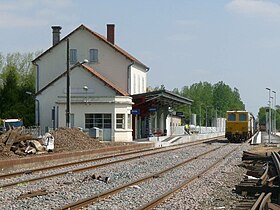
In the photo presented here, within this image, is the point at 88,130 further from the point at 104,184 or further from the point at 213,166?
the point at 104,184

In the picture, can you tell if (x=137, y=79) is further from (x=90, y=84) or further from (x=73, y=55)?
(x=90, y=84)

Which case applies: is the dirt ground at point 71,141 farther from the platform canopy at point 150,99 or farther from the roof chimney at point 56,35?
the roof chimney at point 56,35

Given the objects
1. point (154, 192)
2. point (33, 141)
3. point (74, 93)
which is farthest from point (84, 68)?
point (154, 192)

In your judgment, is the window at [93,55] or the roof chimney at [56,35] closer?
the window at [93,55]

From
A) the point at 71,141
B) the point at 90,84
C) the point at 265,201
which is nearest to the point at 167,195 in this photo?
the point at 265,201

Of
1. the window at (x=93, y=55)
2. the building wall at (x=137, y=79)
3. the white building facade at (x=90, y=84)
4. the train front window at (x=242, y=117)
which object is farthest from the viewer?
the building wall at (x=137, y=79)

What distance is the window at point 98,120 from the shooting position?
5150 centimetres

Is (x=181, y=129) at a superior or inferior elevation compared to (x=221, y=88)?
inferior

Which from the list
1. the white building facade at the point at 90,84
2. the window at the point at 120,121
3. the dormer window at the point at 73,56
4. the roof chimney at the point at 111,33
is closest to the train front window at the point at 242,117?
the white building facade at the point at 90,84

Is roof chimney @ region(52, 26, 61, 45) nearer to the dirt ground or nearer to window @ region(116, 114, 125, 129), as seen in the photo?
window @ region(116, 114, 125, 129)

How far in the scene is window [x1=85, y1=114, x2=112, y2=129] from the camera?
51.5 metres

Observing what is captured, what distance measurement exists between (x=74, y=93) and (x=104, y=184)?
3977cm

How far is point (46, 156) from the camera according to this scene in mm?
27078

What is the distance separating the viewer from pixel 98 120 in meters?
51.9
